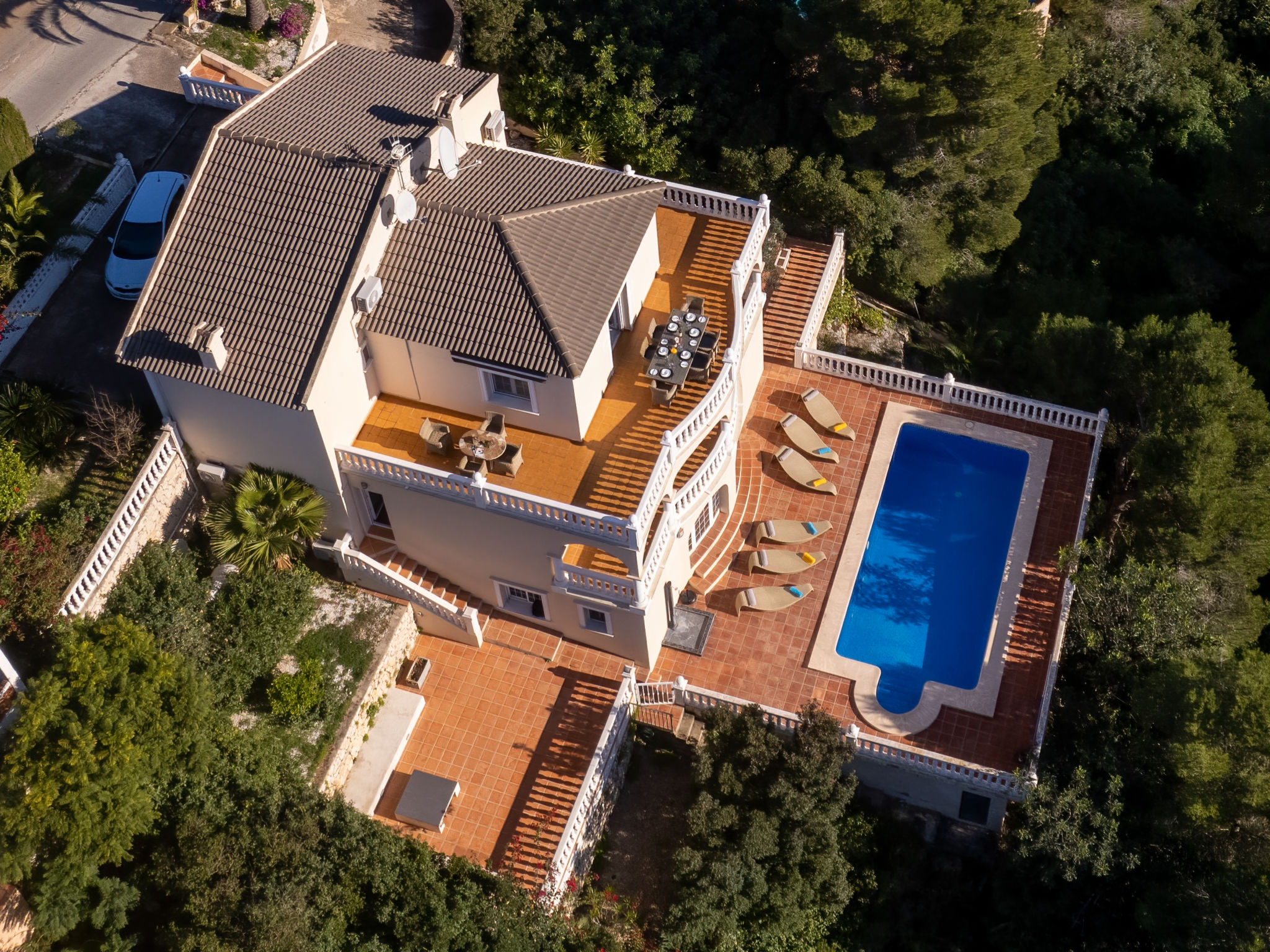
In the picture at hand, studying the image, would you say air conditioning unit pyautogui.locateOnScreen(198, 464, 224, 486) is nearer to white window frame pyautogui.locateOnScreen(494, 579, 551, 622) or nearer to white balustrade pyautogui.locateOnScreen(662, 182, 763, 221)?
white window frame pyautogui.locateOnScreen(494, 579, 551, 622)

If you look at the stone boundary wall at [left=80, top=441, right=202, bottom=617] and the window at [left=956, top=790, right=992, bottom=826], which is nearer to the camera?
the stone boundary wall at [left=80, top=441, right=202, bottom=617]

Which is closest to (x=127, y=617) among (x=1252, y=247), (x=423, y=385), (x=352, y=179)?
(x=423, y=385)

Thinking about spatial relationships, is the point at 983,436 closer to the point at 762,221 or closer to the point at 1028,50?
the point at 762,221

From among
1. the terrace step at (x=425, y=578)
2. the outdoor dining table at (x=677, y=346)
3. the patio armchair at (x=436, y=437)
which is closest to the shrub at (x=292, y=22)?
the patio armchair at (x=436, y=437)

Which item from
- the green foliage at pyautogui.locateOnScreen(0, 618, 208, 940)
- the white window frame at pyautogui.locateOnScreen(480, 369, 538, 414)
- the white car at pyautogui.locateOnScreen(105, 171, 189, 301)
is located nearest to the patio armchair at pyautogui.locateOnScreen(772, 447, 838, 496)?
the white window frame at pyautogui.locateOnScreen(480, 369, 538, 414)

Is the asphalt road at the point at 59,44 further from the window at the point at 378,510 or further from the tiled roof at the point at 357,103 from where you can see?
the window at the point at 378,510
